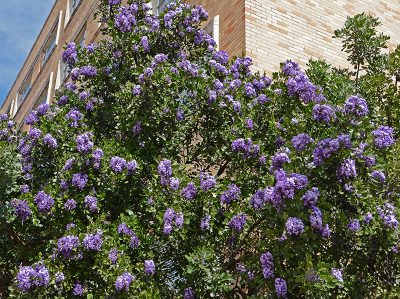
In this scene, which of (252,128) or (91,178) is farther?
(252,128)

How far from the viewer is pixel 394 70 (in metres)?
8.40

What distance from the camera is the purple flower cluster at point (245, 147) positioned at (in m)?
6.75

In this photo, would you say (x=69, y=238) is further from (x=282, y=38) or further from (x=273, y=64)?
(x=282, y=38)

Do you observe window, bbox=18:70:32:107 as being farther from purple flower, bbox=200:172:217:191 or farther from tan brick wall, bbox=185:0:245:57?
purple flower, bbox=200:172:217:191

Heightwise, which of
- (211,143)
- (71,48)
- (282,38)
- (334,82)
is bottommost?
(211,143)

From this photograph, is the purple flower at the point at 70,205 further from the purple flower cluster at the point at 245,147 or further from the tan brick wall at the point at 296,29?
the tan brick wall at the point at 296,29

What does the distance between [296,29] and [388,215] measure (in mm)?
5857

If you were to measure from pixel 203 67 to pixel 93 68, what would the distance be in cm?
159

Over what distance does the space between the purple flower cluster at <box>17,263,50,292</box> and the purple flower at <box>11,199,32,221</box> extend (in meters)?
0.90

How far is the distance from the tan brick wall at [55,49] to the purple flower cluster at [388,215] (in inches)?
529

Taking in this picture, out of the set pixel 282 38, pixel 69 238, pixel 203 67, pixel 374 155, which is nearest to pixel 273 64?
pixel 282 38

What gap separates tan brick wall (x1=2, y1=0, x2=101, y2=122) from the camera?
1970 centimetres

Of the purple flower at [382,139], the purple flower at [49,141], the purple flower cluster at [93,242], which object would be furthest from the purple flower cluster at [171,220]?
the purple flower at [382,139]

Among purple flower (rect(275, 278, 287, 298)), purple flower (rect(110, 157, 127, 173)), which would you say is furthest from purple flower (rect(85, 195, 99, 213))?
purple flower (rect(275, 278, 287, 298))
